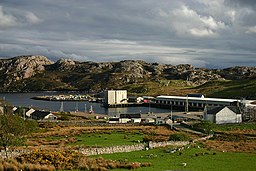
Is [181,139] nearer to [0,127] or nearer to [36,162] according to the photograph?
[0,127]

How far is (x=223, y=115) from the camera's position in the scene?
263ft

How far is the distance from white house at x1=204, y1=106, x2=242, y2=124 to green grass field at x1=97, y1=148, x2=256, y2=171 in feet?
141

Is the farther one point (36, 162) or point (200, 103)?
point (200, 103)

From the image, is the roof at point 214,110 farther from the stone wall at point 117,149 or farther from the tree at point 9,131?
the tree at point 9,131

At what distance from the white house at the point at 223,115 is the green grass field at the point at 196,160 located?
43.1 metres

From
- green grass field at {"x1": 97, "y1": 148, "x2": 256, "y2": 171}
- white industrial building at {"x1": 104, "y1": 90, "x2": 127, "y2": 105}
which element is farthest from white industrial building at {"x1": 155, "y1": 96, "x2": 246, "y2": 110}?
green grass field at {"x1": 97, "y1": 148, "x2": 256, "y2": 171}

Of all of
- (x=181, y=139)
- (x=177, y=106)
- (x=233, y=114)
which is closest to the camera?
(x=181, y=139)

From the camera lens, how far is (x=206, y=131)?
61406mm

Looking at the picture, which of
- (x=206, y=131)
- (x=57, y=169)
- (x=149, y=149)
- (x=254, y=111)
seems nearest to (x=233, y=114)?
(x=254, y=111)

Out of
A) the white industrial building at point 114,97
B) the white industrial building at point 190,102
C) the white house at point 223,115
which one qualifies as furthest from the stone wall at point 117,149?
the white industrial building at point 114,97

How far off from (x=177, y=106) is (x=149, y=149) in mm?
125202

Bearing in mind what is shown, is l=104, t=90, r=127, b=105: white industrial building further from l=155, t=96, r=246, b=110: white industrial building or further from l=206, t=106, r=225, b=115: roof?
l=206, t=106, r=225, b=115: roof

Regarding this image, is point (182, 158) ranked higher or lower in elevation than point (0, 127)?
lower

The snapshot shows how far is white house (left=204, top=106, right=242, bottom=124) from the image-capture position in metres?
79.8
